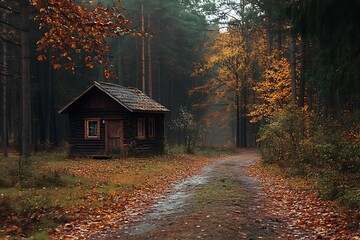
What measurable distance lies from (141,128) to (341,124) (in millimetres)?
16574

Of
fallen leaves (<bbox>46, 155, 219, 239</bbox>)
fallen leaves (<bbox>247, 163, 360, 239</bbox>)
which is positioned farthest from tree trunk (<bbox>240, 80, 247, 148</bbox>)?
fallen leaves (<bbox>247, 163, 360, 239</bbox>)

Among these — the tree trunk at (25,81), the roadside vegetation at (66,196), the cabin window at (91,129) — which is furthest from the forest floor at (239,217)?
the cabin window at (91,129)

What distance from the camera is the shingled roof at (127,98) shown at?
2594 centimetres

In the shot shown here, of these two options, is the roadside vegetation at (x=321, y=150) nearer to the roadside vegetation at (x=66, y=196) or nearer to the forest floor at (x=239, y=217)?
the forest floor at (x=239, y=217)

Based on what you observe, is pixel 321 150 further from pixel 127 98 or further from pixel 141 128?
pixel 141 128

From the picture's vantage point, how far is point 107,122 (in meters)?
27.2

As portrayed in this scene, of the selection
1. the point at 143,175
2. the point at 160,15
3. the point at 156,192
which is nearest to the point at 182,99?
the point at 160,15

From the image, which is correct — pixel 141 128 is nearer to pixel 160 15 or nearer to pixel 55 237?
pixel 160 15

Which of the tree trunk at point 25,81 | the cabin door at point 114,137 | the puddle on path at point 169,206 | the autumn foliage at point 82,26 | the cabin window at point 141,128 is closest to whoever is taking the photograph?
the autumn foliage at point 82,26

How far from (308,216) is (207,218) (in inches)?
107

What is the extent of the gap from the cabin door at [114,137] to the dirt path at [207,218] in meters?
14.0

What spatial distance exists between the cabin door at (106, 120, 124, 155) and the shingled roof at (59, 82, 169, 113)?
1.76 metres

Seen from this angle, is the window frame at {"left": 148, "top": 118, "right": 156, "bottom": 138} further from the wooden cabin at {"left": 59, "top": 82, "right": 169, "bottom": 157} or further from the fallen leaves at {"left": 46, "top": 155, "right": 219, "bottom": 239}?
the fallen leaves at {"left": 46, "top": 155, "right": 219, "bottom": 239}

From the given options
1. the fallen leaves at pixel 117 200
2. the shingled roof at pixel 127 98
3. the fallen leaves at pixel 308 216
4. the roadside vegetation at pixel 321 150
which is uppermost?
the shingled roof at pixel 127 98
